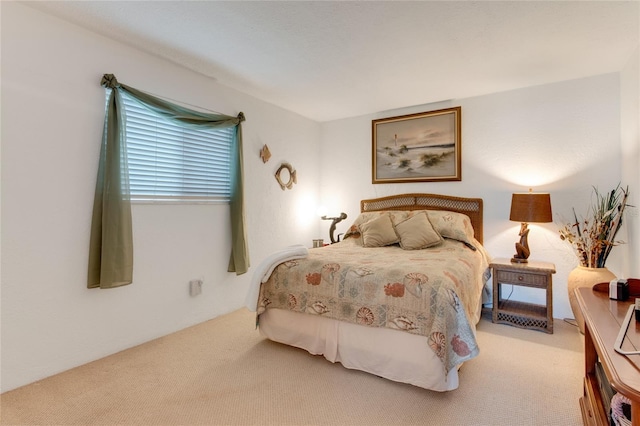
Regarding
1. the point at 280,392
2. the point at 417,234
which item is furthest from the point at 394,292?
Answer: the point at 417,234

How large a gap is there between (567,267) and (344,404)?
289 cm

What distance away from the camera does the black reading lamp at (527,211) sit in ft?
9.97

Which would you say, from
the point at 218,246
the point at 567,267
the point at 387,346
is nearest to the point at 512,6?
the point at 387,346

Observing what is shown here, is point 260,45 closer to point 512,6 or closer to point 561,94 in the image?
point 512,6

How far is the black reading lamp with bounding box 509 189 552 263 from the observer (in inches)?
120

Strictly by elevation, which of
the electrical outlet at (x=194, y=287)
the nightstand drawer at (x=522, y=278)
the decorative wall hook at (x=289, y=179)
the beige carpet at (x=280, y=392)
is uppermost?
the decorative wall hook at (x=289, y=179)

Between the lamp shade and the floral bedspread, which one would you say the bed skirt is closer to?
the floral bedspread

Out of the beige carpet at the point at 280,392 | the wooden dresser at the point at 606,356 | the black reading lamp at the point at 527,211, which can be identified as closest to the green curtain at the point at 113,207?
the beige carpet at the point at 280,392

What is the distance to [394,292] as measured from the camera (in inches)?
82.1

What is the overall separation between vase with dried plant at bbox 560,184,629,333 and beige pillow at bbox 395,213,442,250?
1.24m

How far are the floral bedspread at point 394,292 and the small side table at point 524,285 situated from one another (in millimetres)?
445

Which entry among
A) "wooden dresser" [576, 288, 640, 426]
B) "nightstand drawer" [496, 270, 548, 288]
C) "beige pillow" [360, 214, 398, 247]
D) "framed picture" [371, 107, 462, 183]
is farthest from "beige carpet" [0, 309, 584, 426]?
"framed picture" [371, 107, 462, 183]

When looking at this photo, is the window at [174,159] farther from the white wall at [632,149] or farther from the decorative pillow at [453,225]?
the white wall at [632,149]

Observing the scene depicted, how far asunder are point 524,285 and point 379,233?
148 centimetres
